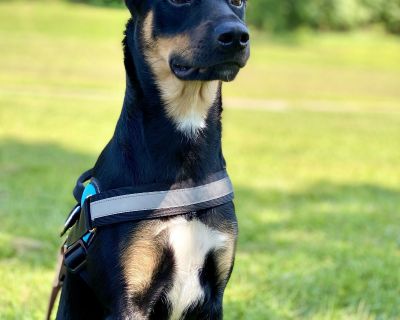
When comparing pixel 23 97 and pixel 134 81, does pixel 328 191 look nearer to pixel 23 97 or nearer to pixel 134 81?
pixel 134 81

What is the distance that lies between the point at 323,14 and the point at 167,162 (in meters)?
41.6

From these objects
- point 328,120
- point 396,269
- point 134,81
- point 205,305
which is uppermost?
point 134,81

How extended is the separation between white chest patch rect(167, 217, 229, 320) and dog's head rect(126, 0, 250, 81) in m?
0.59

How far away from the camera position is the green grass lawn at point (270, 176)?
4.63 meters

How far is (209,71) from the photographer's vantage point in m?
2.70

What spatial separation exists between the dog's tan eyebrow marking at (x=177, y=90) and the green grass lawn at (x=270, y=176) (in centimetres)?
164

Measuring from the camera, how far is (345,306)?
14.8 feet

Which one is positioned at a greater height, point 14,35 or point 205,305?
point 205,305

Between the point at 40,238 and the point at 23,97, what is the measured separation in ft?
Answer: 37.9

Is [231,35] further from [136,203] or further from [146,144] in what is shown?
[136,203]

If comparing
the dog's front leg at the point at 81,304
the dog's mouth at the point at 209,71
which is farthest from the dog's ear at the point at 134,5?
the dog's front leg at the point at 81,304

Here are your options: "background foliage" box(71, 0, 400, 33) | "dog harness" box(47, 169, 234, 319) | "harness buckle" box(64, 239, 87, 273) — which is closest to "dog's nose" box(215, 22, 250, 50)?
"dog harness" box(47, 169, 234, 319)

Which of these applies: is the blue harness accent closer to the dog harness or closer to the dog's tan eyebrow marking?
the dog harness

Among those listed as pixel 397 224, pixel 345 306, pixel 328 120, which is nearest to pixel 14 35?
pixel 328 120
